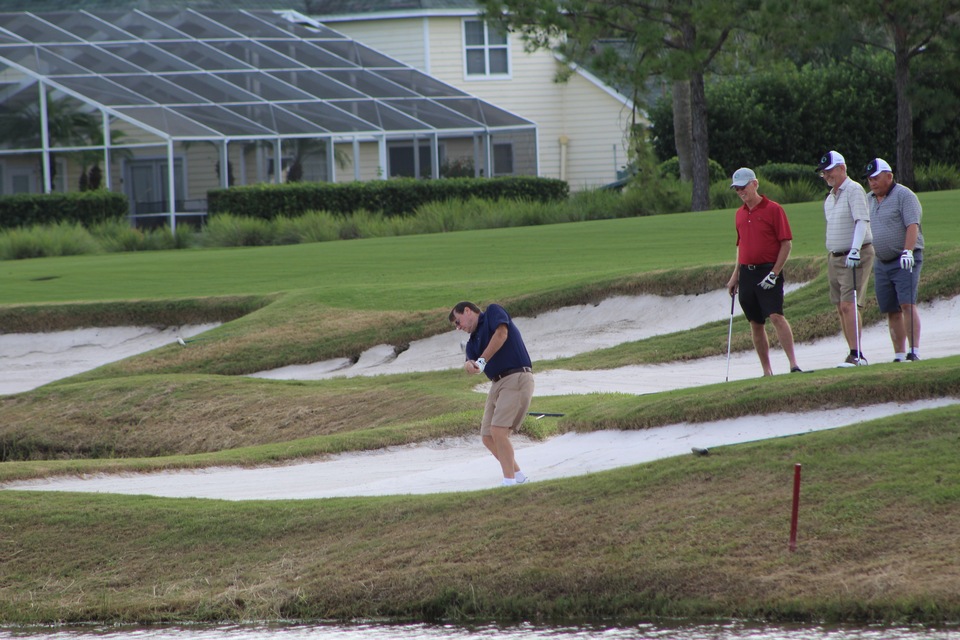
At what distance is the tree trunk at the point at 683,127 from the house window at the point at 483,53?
40.8 ft

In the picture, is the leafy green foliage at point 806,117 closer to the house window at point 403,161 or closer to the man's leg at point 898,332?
the house window at point 403,161

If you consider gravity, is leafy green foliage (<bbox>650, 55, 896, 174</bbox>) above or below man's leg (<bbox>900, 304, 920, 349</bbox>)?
above

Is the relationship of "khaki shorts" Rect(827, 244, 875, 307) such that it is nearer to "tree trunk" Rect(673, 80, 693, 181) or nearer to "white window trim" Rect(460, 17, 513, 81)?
"tree trunk" Rect(673, 80, 693, 181)

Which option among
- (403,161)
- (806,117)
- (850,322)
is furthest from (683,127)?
(850,322)

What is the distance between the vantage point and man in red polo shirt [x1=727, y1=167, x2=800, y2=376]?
38.5ft

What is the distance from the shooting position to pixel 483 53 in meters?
51.4

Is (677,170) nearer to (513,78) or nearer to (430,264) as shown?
(513,78)

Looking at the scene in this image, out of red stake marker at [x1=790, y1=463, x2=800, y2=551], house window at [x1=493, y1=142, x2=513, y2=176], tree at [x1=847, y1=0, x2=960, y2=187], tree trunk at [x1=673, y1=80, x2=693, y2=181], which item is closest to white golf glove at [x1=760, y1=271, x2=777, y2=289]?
red stake marker at [x1=790, y1=463, x2=800, y2=551]


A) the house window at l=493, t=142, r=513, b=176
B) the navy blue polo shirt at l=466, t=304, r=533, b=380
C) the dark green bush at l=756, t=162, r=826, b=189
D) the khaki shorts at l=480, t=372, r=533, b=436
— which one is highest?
the house window at l=493, t=142, r=513, b=176

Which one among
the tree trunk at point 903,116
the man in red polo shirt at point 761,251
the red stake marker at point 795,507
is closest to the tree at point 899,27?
the tree trunk at point 903,116

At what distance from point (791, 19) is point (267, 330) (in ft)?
62.0

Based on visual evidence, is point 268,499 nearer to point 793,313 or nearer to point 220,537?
point 220,537

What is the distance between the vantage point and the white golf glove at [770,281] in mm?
11719

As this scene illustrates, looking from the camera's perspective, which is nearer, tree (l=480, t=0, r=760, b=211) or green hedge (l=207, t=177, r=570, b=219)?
tree (l=480, t=0, r=760, b=211)
